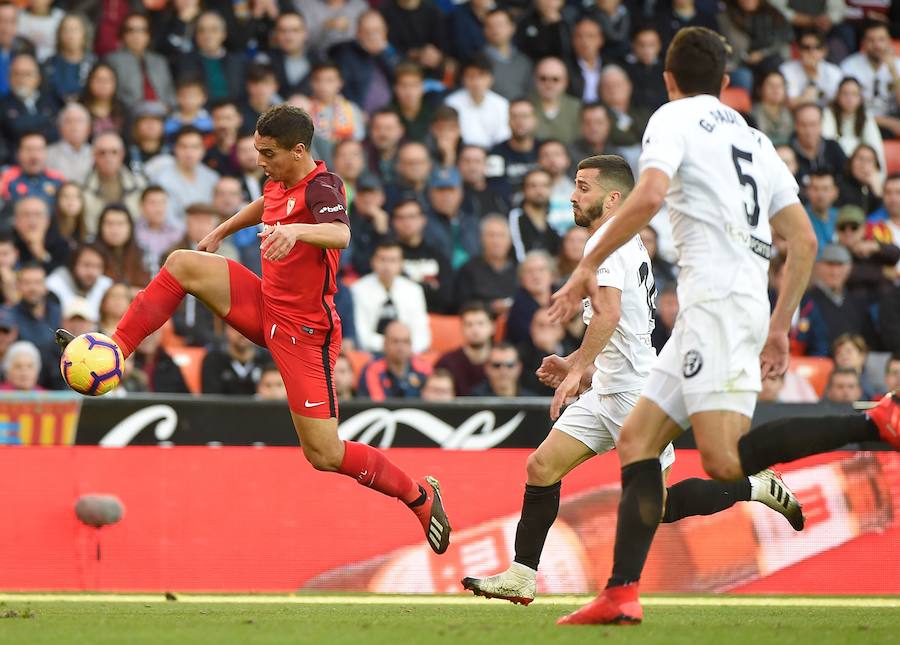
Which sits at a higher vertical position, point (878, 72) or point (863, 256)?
point (878, 72)

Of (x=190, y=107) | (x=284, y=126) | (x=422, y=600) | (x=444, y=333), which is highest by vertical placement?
(x=284, y=126)

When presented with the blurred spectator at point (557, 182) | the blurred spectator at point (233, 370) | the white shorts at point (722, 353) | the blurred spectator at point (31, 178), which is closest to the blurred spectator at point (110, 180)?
the blurred spectator at point (31, 178)

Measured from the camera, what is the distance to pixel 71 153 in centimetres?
1266

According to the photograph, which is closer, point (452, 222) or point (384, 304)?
point (384, 304)

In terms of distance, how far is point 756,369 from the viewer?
5.67 metres

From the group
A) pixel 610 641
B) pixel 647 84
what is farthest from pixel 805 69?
pixel 610 641

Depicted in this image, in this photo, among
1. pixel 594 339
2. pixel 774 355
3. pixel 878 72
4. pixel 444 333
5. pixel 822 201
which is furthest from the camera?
pixel 878 72

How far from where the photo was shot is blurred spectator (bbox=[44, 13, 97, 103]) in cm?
1326

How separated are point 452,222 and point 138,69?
3.44 meters

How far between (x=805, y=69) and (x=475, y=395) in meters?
6.86

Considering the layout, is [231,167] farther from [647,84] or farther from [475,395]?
[647,84]

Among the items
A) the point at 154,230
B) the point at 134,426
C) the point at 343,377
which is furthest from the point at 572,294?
the point at 154,230

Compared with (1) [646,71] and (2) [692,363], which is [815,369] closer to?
(1) [646,71]

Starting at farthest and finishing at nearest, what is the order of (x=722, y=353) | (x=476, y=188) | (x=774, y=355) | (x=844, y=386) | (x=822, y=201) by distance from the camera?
(x=822, y=201) → (x=476, y=188) → (x=844, y=386) → (x=774, y=355) → (x=722, y=353)
